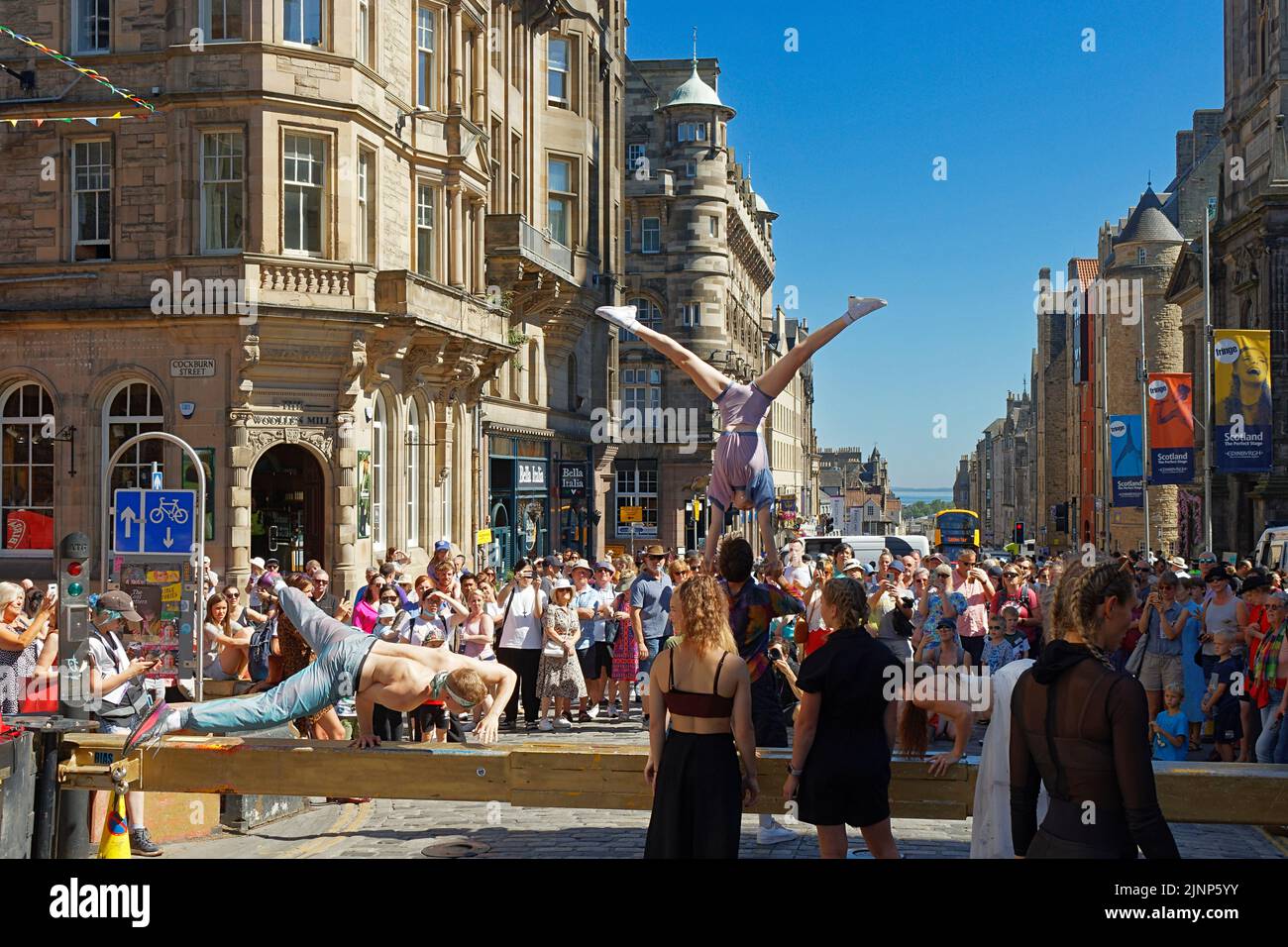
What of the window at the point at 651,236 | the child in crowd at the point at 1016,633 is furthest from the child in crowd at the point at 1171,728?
the window at the point at 651,236

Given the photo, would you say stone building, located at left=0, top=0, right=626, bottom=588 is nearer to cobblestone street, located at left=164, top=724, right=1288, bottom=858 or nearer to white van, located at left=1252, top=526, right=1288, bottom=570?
cobblestone street, located at left=164, top=724, right=1288, bottom=858

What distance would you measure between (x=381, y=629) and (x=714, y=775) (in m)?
8.24

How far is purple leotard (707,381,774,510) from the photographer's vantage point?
36.0 feet

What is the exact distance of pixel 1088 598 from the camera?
4828 mm

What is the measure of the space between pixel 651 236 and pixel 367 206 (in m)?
36.0

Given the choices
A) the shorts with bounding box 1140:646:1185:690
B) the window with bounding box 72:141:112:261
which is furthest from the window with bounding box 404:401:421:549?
the shorts with bounding box 1140:646:1185:690

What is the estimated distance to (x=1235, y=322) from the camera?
142 feet

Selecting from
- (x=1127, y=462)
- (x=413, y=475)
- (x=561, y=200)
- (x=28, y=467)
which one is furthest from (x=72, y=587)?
(x=1127, y=462)

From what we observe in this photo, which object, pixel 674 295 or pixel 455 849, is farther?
pixel 674 295

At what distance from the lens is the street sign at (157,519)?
1425cm

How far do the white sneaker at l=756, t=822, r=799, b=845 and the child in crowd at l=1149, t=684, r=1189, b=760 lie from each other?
177 inches

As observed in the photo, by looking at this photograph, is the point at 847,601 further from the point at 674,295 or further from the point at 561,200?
the point at 674,295

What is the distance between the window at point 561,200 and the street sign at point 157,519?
24.4 m

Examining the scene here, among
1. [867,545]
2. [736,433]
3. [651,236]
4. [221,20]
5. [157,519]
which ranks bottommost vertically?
[867,545]
